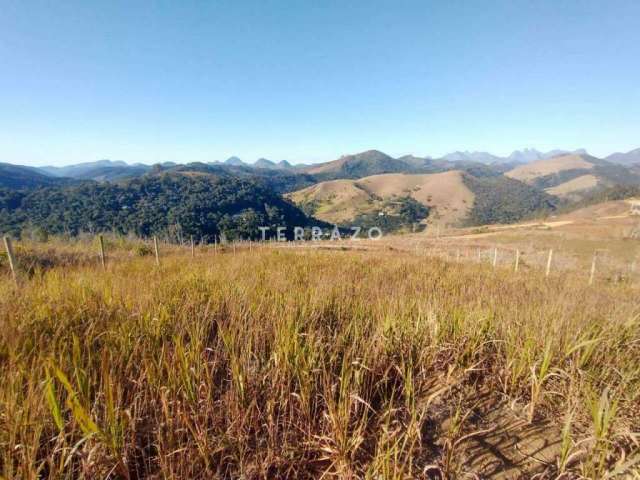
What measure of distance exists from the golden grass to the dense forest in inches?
1500

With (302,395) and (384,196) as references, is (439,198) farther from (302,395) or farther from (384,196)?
(302,395)

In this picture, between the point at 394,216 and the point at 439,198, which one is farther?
the point at 439,198

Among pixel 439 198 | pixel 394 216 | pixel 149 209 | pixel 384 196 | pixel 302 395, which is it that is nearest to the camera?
pixel 302 395

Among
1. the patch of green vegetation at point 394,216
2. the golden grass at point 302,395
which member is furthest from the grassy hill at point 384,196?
the golden grass at point 302,395

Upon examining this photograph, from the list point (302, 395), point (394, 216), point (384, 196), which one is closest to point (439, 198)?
point (384, 196)

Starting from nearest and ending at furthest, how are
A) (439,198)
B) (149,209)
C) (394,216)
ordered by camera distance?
(149,209) < (394,216) < (439,198)

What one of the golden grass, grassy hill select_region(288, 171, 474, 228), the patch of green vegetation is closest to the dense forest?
the patch of green vegetation

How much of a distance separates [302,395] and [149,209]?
A: 272ft

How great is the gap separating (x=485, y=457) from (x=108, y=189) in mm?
103112

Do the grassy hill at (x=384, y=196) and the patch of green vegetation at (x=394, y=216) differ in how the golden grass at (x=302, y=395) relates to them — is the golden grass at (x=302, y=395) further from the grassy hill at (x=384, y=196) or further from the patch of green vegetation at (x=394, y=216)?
the grassy hill at (x=384, y=196)

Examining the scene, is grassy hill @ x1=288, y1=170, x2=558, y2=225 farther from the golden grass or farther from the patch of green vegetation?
the golden grass

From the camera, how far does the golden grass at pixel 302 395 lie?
118cm

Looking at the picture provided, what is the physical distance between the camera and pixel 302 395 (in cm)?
145

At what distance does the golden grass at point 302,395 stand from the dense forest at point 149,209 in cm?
3811
